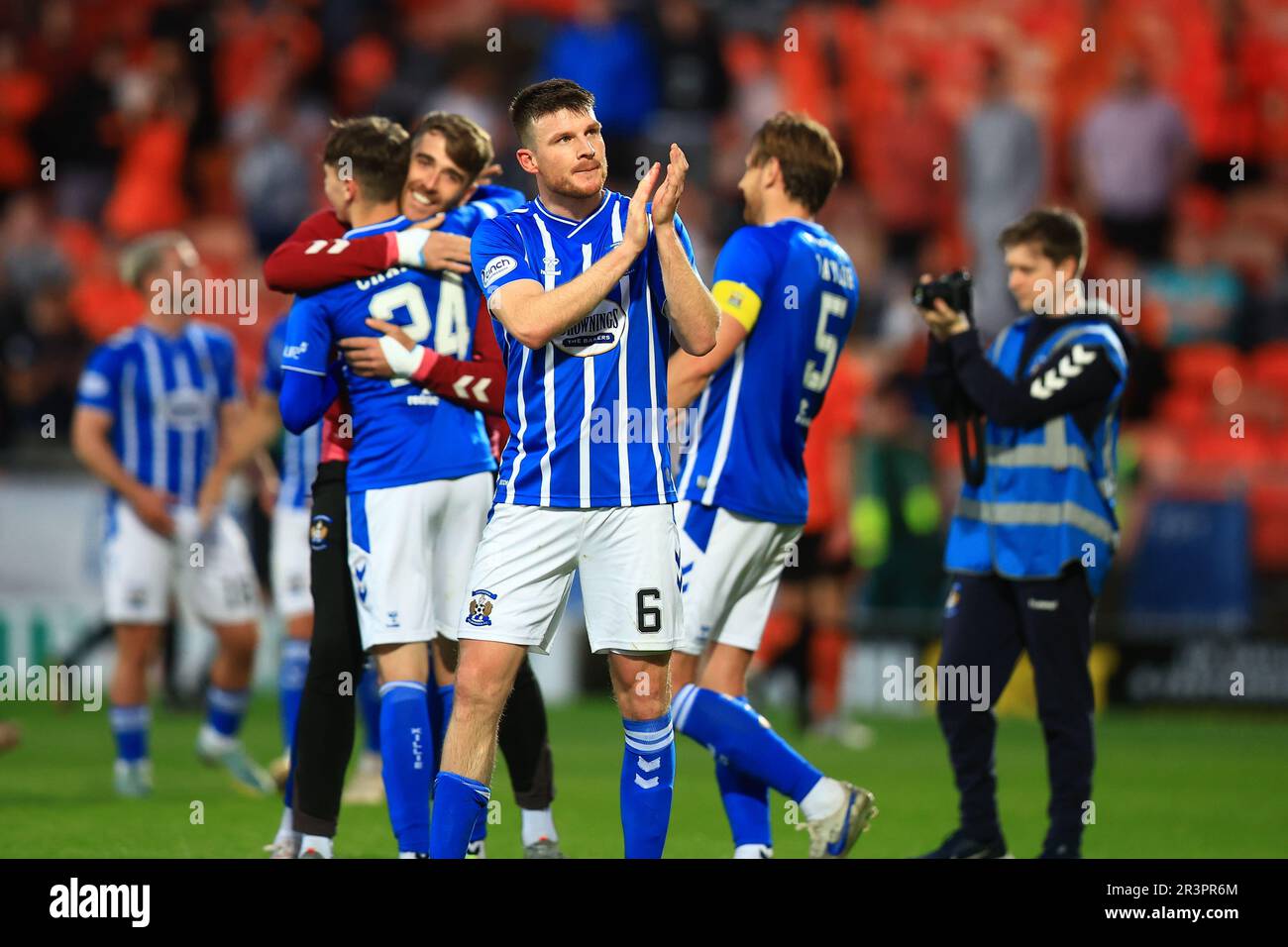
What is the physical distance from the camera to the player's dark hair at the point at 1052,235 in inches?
267

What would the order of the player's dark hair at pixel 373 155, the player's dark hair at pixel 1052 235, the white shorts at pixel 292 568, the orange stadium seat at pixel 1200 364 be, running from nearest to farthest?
the player's dark hair at pixel 373 155
the player's dark hair at pixel 1052 235
the white shorts at pixel 292 568
the orange stadium seat at pixel 1200 364

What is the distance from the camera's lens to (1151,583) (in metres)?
12.7

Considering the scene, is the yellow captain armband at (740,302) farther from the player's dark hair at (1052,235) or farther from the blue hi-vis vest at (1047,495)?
the player's dark hair at (1052,235)

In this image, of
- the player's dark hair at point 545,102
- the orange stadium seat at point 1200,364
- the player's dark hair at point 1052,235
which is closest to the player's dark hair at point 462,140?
the player's dark hair at point 545,102

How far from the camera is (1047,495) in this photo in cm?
662

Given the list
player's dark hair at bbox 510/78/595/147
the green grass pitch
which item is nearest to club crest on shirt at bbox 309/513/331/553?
the green grass pitch

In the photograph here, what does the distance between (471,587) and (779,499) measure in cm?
147

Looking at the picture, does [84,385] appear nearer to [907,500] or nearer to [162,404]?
[162,404]

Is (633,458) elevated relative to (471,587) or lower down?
elevated

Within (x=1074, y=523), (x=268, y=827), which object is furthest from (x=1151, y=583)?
(x=268, y=827)

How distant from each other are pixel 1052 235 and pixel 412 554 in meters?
2.66

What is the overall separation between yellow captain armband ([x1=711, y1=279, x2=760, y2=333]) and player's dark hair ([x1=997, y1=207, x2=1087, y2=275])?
47.8 inches

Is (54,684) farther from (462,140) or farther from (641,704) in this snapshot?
(641,704)

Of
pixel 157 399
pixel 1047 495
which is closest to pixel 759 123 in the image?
pixel 157 399
